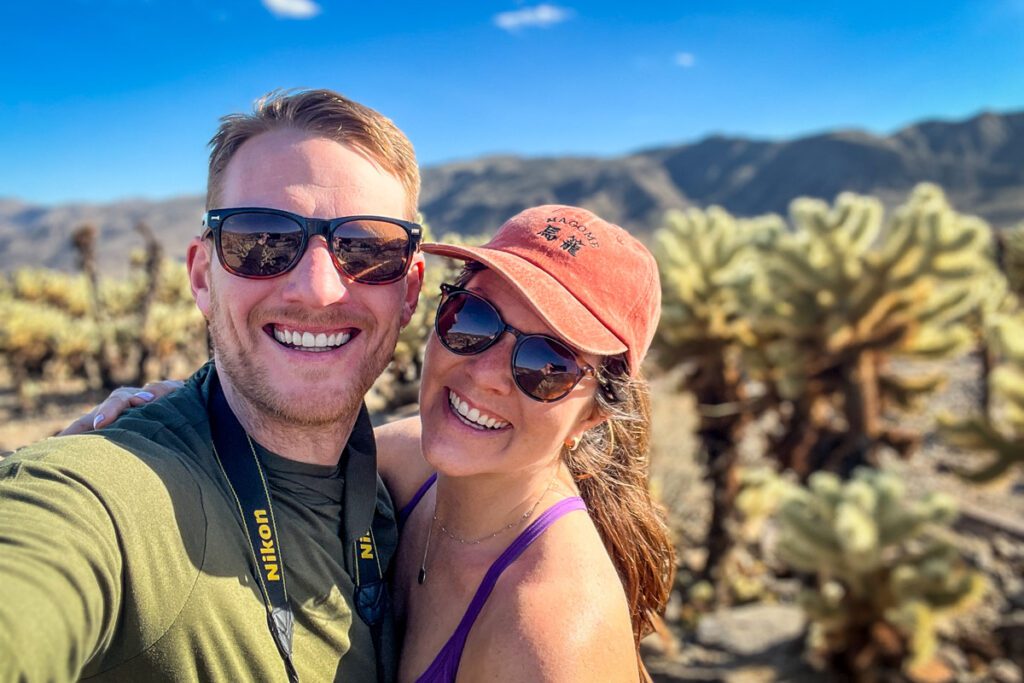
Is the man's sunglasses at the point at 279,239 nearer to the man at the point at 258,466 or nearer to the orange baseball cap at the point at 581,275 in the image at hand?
the man at the point at 258,466

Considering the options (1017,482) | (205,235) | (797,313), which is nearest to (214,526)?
(205,235)

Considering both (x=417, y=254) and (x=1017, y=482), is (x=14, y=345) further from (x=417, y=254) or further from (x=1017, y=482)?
(x=1017, y=482)

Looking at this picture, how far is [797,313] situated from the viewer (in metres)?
8.28

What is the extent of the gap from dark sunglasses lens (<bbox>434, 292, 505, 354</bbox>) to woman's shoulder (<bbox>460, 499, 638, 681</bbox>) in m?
0.53

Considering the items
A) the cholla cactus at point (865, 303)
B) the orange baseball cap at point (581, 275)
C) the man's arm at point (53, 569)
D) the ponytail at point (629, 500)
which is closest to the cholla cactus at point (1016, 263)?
the cholla cactus at point (865, 303)

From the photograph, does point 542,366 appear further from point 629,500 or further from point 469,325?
point 629,500

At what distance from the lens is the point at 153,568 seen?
4.33 feet

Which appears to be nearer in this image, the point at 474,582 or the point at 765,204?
the point at 474,582

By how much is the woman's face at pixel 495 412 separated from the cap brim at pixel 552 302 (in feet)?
0.24

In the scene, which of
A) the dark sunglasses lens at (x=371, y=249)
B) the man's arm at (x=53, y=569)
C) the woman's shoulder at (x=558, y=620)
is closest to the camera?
the man's arm at (x=53, y=569)

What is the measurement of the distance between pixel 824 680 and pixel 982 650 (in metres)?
1.88

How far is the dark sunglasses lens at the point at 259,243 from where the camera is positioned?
181 cm

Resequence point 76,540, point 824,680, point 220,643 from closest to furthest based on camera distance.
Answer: point 76,540 → point 220,643 → point 824,680

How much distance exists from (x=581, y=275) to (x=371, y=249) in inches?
22.4
